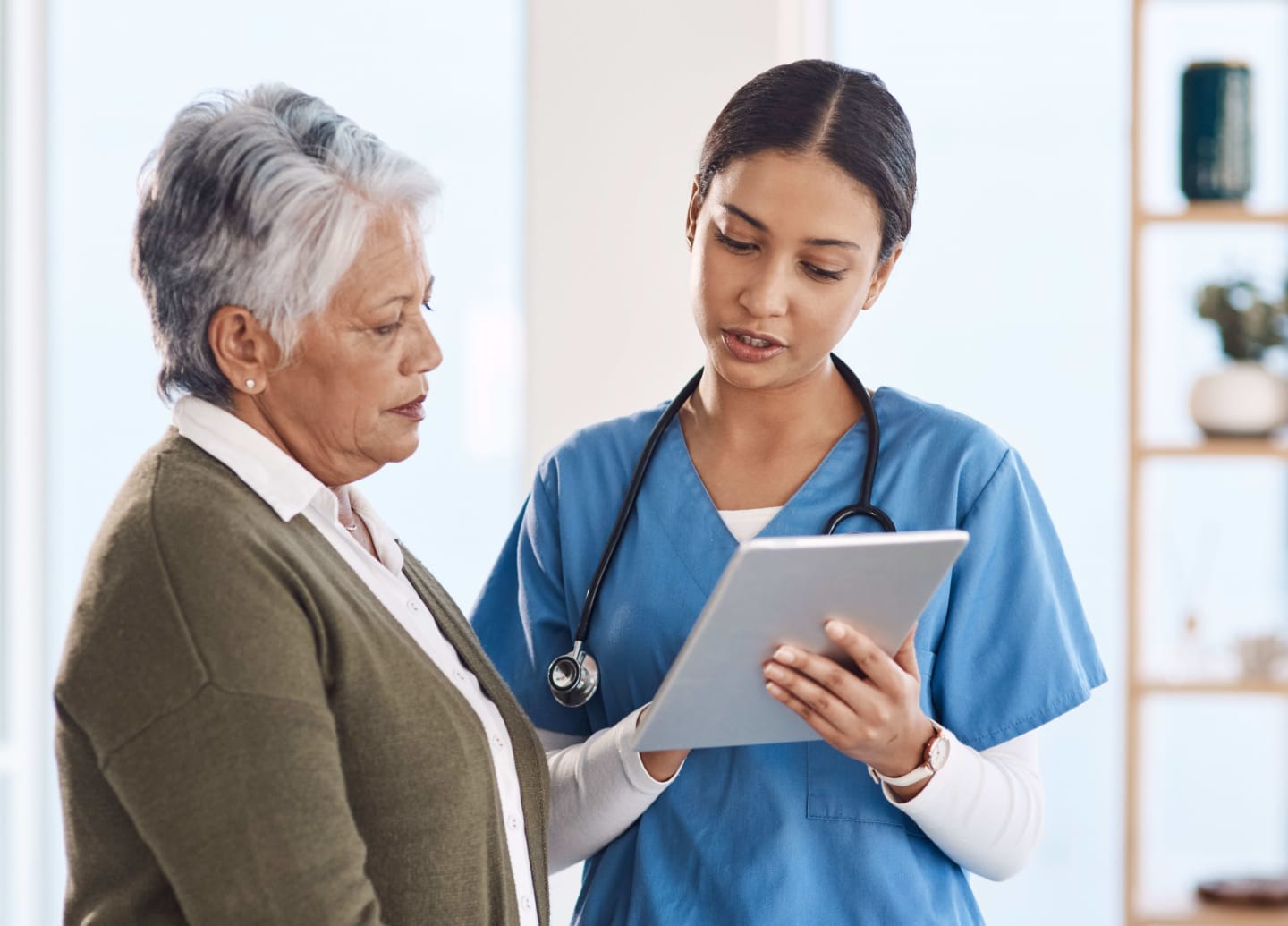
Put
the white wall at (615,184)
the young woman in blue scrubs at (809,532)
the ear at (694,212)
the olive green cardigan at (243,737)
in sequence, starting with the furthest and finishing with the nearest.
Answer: the white wall at (615,184)
the ear at (694,212)
the young woman in blue scrubs at (809,532)
the olive green cardigan at (243,737)

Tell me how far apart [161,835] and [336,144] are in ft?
1.76

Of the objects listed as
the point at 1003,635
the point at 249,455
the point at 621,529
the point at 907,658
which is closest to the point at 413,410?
the point at 249,455

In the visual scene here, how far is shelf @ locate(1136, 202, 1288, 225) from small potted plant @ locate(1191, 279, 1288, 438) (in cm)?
10

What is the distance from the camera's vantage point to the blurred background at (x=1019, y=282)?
2.20 meters

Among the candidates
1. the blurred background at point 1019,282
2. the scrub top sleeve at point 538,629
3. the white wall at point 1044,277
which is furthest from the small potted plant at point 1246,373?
the scrub top sleeve at point 538,629

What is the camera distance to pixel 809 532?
52.6 inches

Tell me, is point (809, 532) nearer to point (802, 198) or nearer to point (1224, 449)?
point (802, 198)

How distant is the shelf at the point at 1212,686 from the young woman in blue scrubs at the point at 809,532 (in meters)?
0.91

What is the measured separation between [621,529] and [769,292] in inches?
11.4

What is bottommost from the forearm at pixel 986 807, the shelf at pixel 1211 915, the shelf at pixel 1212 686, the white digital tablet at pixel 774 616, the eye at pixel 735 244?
the shelf at pixel 1211 915

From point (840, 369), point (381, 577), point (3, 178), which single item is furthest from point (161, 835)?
point (3, 178)

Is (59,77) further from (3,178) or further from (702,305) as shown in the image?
(702,305)

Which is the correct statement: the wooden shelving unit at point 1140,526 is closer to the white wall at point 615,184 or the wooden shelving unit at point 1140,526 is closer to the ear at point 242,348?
the white wall at point 615,184

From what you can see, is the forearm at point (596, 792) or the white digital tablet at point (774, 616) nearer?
the white digital tablet at point (774, 616)
